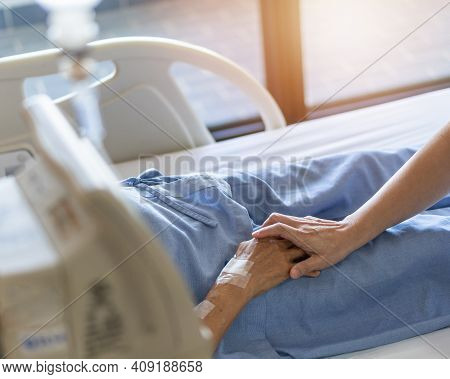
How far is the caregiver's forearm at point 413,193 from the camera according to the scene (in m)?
1.19

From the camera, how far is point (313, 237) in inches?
47.2

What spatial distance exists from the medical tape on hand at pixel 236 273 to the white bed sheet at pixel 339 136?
0.46 metres

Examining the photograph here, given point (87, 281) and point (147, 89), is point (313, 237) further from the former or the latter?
point (147, 89)

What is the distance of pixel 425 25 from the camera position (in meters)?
2.35

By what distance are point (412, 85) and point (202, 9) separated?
1.10m

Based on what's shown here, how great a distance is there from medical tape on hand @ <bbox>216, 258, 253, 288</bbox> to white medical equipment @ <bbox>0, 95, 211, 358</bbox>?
30cm

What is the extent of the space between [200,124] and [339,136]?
1.04 ft

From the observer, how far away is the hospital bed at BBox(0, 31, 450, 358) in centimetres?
161

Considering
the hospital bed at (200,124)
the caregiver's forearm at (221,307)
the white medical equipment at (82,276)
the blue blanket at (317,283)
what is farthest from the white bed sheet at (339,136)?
the white medical equipment at (82,276)

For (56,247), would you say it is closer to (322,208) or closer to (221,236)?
(221,236)

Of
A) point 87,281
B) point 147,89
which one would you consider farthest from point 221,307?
point 147,89

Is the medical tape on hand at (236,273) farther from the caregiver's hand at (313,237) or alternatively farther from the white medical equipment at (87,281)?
the white medical equipment at (87,281)

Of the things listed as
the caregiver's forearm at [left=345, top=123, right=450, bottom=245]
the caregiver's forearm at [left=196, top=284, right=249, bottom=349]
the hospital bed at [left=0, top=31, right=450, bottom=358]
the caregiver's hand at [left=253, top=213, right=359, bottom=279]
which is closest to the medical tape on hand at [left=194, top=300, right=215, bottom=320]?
the caregiver's forearm at [left=196, top=284, right=249, bottom=349]
